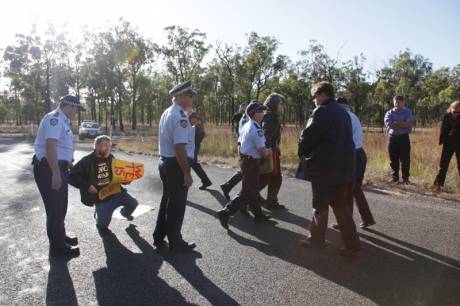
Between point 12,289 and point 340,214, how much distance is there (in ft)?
10.9

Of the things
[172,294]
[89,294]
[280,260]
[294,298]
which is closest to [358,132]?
[280,260]

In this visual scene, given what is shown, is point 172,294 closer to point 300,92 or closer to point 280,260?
point 280,260

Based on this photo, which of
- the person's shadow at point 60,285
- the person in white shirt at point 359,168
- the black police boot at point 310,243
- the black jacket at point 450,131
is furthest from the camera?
the black jacket at point 450,131

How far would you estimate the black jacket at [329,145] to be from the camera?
4.46m

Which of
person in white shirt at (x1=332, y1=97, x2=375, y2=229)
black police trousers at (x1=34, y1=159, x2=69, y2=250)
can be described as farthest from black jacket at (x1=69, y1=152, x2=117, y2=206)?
person in white shirt at (x1=332, y1=97, x2=375, y2=229)

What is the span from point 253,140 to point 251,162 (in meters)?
0.31

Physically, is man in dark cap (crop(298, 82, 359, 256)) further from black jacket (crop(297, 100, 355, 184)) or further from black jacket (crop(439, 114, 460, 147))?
black jacket (crop(439, 114, 460, 147))

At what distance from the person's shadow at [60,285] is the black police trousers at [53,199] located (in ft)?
0.79

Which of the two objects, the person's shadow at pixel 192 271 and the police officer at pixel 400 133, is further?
the police officer at pixel 400 133

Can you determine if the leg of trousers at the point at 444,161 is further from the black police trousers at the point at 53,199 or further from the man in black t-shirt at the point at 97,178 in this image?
the black police trousers at the point at 53,199

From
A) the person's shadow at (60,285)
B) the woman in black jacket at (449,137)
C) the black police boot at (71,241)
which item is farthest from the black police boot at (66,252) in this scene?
the woman in black jacket at (449,137)

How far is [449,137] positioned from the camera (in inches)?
328

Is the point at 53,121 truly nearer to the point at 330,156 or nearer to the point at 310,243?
the point at 330,156

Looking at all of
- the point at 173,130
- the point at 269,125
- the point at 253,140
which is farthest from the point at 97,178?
the point at 269,125
